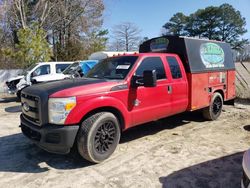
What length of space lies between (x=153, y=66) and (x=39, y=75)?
337 inches

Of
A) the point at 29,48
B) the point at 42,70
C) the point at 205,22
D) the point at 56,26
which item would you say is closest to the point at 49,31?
the point at 56,26

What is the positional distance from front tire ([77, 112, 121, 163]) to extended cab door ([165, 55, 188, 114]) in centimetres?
171

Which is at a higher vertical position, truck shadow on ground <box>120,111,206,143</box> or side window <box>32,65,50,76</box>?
side window <box>32,65,50,76</box>

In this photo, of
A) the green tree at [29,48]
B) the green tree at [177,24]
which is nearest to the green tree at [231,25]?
the green tree at [177,24]

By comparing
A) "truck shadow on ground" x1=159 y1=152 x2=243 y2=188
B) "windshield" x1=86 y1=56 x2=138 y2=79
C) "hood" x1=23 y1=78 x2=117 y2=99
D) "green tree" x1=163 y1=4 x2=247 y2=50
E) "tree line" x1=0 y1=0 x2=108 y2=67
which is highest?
"green tree" x1=163 y1=4 x2=247 y2=50

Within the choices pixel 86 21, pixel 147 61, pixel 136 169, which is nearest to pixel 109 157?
pixel 136 169

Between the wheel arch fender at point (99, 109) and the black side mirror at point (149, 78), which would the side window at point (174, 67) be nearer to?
the black side mirror at point (149, 78)

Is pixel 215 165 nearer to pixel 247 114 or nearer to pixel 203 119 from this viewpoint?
pixel 203 119

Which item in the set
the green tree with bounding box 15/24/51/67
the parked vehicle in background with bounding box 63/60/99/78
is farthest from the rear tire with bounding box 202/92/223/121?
the green tree with bounding box 15/24/51/67

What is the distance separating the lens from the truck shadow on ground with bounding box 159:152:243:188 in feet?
12.4

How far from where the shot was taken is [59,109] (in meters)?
4.14

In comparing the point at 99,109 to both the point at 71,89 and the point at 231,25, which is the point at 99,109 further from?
the point at 231,25

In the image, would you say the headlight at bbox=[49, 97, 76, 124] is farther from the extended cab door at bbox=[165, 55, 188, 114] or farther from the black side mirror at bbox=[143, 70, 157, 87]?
the extended cab door at bbox=[165, 55, 188, 114]

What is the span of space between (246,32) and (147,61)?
2098 inches
